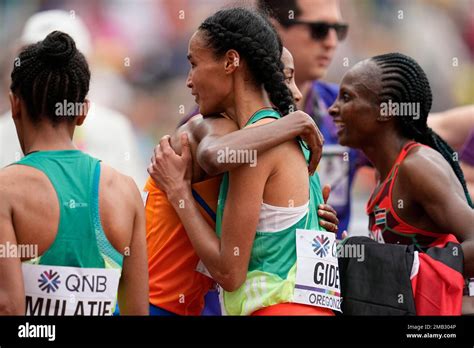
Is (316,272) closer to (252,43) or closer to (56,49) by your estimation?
(252,43)

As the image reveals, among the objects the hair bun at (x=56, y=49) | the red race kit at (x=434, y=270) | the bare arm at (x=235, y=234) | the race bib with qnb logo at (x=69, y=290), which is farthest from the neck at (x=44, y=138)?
the red race kit at (x=434, y=270)

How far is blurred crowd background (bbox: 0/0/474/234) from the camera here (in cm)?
663

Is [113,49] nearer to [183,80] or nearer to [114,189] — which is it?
[183,80]

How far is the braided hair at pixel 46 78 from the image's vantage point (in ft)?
11.0

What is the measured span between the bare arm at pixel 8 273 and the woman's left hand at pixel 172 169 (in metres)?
0.77

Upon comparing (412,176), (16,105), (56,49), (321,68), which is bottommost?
(412,176)

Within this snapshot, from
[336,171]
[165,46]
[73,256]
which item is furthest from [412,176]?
[165,46]

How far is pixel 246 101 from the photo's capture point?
3.69m

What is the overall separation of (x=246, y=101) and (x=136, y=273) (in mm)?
796

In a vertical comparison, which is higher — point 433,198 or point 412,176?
point 412,176

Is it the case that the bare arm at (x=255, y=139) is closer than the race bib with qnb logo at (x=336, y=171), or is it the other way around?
the bare arm at (x=255, y=139)

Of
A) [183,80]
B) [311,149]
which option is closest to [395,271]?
[311,149]

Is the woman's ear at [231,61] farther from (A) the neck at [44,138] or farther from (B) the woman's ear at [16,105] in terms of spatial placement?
(B) the woman's ear at [16,105]

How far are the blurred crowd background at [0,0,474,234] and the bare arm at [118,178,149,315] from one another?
2.92m
